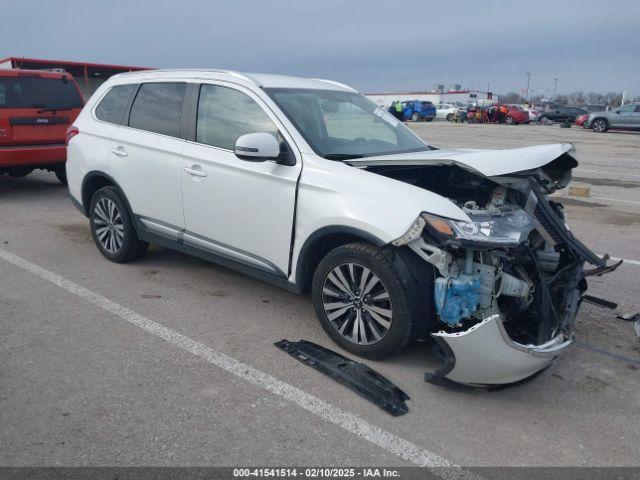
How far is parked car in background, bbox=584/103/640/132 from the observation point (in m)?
29.8

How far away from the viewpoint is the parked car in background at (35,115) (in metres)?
8.66

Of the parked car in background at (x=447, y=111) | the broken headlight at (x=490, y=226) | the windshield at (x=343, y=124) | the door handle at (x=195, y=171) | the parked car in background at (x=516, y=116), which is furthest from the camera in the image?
the parked car in background at (x=447, y=111)

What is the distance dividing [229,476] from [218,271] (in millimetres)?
3087

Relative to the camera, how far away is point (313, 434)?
3.05 m

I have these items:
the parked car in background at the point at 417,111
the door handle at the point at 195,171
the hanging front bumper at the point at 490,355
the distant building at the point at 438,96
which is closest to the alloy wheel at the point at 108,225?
the door handle at the point at 195,171

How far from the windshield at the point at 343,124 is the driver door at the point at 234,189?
0.76 ft

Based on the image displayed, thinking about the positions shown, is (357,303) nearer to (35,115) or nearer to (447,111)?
(35,115)

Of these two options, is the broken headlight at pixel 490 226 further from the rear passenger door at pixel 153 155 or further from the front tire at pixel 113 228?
the front tire at pixel 113 228

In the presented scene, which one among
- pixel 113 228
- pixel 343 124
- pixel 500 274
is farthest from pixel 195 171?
pixel 500 274

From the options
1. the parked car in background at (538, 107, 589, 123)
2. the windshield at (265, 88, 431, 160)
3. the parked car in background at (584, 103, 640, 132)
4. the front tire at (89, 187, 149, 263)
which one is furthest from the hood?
the parked car in background at (538, 107, 589, 123)

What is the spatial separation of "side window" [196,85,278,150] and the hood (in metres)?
0.87

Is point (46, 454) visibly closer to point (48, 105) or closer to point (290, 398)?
point (290, 398)

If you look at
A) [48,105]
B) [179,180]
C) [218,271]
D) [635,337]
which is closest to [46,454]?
[179,180]

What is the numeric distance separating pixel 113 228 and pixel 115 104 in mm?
1246
